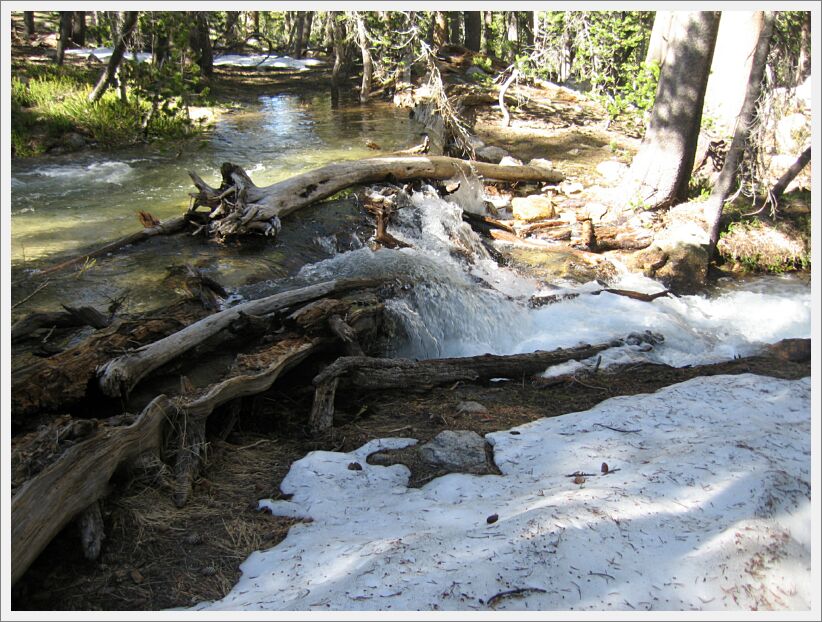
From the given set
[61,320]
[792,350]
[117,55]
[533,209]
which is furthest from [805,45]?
[117,55]

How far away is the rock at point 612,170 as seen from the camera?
423 inches

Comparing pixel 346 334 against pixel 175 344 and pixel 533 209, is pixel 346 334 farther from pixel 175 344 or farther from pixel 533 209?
pixel 533 209

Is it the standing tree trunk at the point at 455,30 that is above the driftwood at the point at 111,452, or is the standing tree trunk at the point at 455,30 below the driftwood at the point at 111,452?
above

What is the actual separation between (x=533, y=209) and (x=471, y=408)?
225 inches

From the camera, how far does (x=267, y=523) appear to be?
3.21 meters

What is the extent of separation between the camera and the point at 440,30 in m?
21.9

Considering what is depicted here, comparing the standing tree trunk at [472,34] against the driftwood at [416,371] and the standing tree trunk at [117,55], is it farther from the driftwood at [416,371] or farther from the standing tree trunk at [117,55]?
the driftwood at [416,371]

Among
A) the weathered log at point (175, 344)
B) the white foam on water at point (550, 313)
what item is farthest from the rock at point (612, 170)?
the weathered log at point (175, 344)

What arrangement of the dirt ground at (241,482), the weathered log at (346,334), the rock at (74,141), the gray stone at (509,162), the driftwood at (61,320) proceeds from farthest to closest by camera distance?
the rock at (74,141), the gray stone at (509,162), the weathered log at (346,334), the driftwood at (61,320), the dirt ground at (241,482)

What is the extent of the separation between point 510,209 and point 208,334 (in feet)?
21.7

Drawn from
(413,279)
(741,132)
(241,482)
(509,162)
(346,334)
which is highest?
(741,132)

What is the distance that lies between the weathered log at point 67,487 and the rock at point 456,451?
4.91ft

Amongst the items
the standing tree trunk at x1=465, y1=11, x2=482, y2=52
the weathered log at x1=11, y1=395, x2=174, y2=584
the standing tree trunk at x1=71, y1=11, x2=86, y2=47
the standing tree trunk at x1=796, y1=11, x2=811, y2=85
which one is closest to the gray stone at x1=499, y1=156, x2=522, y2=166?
the standing tree trunk at x1=796, y1=11, x2=811, y2=85

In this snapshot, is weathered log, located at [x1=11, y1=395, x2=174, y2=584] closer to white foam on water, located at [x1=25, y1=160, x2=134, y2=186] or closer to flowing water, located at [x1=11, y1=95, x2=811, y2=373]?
flowing water, located at [x1=11, y1=95, x2=811, y2=373]
